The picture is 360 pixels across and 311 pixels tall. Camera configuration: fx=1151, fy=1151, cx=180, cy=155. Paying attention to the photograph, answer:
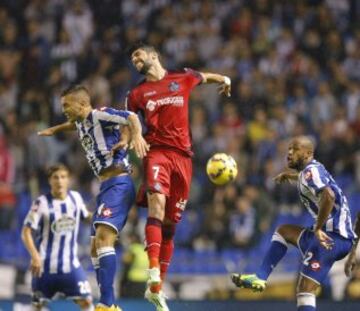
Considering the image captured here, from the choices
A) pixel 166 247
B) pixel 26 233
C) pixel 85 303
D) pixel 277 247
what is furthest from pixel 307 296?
pixel 26 233

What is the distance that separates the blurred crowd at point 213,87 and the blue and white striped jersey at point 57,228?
316cm

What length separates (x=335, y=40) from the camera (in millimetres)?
18578

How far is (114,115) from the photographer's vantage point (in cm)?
A: 992

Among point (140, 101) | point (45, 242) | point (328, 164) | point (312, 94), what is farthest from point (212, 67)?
point (140, 101)

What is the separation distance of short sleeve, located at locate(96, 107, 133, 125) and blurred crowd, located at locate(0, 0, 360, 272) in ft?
19.4

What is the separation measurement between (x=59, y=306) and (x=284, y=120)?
18.3ft

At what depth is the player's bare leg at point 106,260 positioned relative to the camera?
983 cm

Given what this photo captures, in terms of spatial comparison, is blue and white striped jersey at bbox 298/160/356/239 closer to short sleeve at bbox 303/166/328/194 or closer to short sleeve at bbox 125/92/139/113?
short sleeve at bbox 303/166/328/194

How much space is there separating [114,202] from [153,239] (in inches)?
18.5

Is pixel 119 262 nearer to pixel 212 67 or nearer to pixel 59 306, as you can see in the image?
pixel 59 306

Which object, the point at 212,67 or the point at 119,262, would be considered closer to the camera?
the point at 119,262

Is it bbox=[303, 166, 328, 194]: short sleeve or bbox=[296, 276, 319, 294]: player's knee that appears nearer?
bbox=[303, 166, 328, 194]: short sleeve

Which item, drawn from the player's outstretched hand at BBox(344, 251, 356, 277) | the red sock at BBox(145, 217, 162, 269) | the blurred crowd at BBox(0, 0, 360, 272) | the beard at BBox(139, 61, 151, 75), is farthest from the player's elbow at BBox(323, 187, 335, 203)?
the blurred crowd at BBox(0, 0, 360, 272)

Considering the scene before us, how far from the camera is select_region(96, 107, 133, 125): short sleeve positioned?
9836mm
